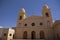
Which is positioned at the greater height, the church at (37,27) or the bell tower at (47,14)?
the bell tower at (47,14)

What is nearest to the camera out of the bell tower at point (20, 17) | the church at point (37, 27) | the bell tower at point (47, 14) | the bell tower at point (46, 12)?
the church at point (37, 27)

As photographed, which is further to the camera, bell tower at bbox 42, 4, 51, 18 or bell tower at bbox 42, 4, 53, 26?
bell tower at bbox 42, 4, 51, 18

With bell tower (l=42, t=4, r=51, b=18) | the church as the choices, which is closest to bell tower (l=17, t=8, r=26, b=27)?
the church

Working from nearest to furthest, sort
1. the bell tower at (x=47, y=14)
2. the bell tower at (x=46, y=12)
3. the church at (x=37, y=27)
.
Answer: the church at (x=37, y=27)
the bell tower at (x=47, y=14)
the bell tower at (x=46, y=12)

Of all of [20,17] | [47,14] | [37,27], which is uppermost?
[47,14]

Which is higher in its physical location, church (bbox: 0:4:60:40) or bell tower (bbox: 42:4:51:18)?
bell tower (bbox: 42:4:51:18)

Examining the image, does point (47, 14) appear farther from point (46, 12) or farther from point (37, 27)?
point (37, 27)

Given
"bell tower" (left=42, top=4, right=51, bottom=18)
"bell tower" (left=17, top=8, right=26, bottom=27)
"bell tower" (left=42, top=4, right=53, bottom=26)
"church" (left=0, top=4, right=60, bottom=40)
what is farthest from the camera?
"bell tower" (left=17, top=8, right=26, bottom=27)

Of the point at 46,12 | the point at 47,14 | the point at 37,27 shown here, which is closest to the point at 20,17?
the point at 37,27

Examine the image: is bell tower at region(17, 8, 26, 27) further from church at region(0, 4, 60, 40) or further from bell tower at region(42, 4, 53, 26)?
bell tower at region(42, 4, 53, 26)

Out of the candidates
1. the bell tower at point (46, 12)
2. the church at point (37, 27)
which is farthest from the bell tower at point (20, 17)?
the bell tower at point (46, 12)

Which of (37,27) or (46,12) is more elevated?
(46,12)

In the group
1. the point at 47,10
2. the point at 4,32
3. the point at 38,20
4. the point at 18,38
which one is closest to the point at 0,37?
the point at 4,32

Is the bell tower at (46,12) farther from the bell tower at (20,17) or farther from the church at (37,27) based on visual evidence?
the bell tower at (20,17)
